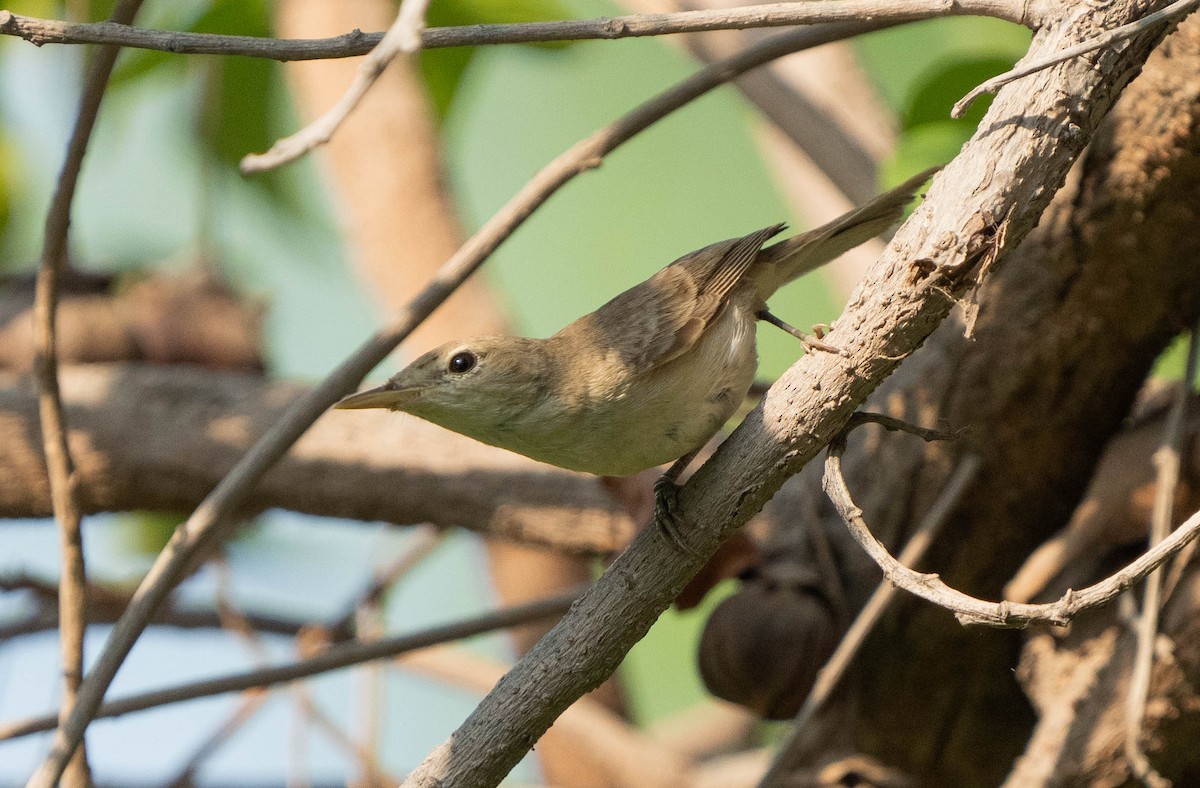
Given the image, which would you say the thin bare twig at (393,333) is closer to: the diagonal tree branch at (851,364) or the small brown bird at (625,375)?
the small brown bird at (625,375)

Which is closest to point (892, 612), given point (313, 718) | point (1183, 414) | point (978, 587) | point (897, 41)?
point (978, 587)

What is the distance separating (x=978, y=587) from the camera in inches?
116

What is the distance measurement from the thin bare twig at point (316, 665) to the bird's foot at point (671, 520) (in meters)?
0.95

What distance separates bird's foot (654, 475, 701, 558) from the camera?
5.59 feet

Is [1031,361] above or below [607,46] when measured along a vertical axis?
below

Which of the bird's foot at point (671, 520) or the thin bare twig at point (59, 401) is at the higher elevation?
the thin bare twig at point (59, 401)

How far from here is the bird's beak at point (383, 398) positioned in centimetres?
210

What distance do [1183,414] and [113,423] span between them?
3.22m

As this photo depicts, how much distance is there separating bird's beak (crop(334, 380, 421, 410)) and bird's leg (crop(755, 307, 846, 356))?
2.43 ft

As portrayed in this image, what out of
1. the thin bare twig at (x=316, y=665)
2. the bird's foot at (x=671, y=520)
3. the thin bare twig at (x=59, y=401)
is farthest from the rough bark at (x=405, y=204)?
the bird's foot at (x=671, y=520)

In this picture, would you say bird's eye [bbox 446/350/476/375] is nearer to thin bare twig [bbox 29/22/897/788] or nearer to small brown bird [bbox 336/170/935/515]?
small brown bird [bbox 336/170/935/515]

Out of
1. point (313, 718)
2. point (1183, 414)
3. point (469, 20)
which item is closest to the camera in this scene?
point (1183, 414)

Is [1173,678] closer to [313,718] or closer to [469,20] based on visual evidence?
[313,718]

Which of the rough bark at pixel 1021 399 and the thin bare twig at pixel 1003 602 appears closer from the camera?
the thin bare twig at pixel 1003 602
